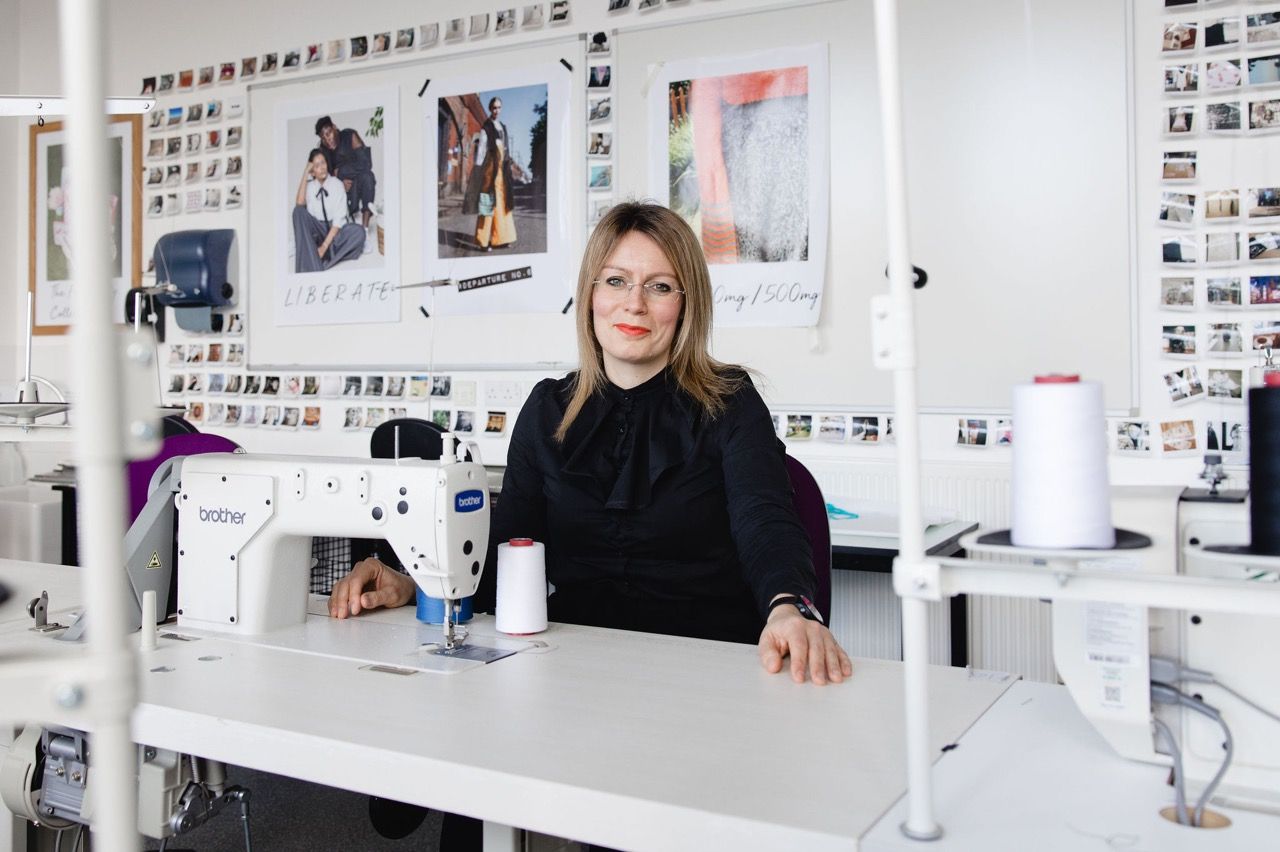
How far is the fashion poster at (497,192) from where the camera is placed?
A: 370cm

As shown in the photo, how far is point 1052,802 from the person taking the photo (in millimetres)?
978

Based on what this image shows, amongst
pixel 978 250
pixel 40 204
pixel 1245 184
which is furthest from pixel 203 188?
pixel 1245 184

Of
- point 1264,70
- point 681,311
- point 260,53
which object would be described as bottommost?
point 681,311

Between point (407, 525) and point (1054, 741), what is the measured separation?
2.99 ft

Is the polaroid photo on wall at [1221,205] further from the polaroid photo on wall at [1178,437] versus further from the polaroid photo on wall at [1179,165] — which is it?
the polaroid photo on wall at [1178,437]

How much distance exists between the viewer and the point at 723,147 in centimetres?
337

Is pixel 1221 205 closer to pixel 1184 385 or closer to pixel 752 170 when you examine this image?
pixel 1184 385

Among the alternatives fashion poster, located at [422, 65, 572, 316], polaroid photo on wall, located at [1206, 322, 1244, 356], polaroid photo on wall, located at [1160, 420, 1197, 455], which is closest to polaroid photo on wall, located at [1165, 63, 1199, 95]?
polaroid photo on wall, located at [1206, 322, 1244, 356]

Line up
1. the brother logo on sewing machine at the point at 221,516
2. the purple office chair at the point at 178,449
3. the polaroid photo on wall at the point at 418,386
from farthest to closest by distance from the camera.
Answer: the polaroid photo on wall at the point at 418,386, the purple office chair at the point at 178,449, the brother logo on sewing machine at the point at 221,516

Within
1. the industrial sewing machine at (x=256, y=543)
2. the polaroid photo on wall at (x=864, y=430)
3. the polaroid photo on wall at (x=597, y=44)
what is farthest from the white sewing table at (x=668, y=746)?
the polaroid photo on wall at (x=597, y=44)

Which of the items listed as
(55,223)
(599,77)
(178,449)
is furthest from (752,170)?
(55,223)

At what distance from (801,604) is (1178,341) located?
1829mm

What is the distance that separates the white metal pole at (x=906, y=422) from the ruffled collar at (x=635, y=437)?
978 mm

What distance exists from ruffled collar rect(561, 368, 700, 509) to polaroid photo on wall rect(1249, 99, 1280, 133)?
1.82 m
